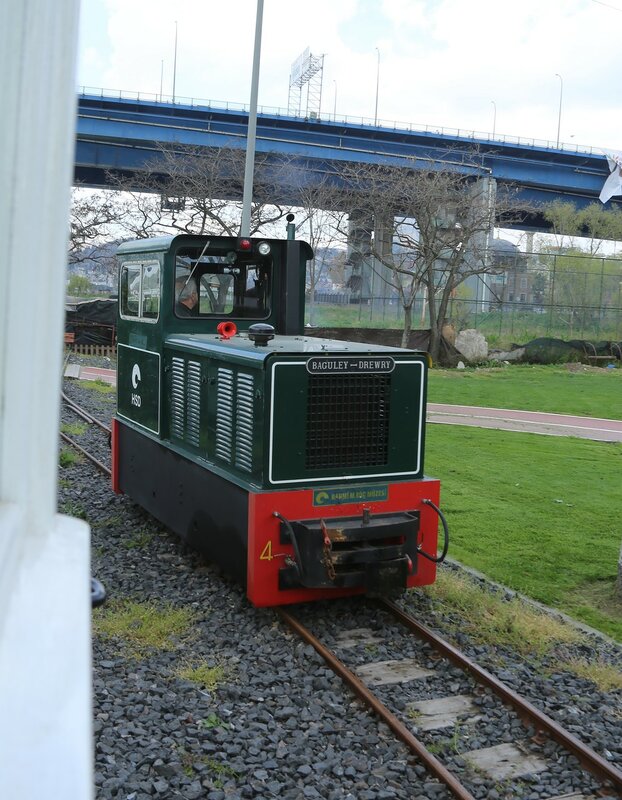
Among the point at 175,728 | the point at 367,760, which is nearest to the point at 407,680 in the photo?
the point at 367,760

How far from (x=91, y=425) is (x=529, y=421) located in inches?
336

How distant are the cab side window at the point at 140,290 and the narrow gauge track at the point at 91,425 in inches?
109

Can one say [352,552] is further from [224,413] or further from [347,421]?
[224,413]

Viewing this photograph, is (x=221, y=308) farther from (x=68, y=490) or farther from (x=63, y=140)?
(x=63, y=140)

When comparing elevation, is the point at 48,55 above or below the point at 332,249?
below

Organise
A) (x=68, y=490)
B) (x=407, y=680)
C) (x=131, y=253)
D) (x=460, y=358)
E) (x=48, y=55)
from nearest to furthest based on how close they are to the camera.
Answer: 1. (x=48, y=55)
2. (x=407, y=680)
3. (x=131, y=253)
4. (x=68, y=490)
5. (x=460, y=358)

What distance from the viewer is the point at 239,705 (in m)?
4.93

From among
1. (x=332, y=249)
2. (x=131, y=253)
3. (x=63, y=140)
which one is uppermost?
(x=332, y=249)

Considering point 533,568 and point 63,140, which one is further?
point 533,568

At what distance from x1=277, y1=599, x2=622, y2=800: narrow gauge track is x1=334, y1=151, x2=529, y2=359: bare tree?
2321 cm

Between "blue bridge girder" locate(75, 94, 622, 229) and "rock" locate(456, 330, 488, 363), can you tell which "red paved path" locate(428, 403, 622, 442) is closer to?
"rock" locate(456, 330, 488, 363)

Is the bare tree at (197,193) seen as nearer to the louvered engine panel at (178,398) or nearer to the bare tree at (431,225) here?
the bare tree at (431,225)

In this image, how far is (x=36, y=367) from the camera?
1019 mm

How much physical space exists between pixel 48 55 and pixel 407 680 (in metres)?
4.91
